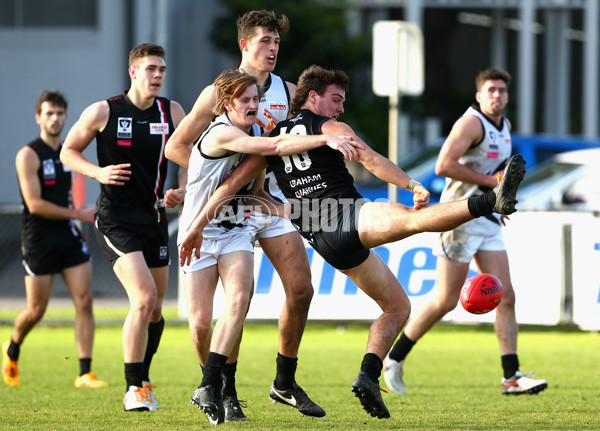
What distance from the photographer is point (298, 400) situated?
22.8 feet

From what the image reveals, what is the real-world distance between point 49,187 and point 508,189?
16.3ft

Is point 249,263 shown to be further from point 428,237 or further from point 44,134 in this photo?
point 428,237

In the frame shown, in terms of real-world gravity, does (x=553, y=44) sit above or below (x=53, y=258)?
above

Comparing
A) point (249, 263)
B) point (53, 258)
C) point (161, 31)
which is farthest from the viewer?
point (161, 31)

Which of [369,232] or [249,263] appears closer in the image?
[369,232]

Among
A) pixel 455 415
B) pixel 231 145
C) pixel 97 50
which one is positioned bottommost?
pixel 455 415

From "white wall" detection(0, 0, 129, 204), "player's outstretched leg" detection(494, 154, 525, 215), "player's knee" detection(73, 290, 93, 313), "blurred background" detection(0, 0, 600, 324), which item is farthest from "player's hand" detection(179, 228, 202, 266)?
"white wall" detection(0, 0, 129, 204)

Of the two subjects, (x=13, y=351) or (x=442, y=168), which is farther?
(x=13, y=351)

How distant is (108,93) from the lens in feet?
81.2

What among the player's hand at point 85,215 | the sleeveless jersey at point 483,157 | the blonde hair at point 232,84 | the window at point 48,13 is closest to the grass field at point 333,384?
the player's hand at point 85,215

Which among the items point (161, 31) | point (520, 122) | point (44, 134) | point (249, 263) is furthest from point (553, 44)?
point (249, 263)

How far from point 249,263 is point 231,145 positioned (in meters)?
0.85

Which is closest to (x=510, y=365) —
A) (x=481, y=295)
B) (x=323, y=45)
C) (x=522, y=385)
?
(x=522, y=385)

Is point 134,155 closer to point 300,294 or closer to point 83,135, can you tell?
point 83,135
